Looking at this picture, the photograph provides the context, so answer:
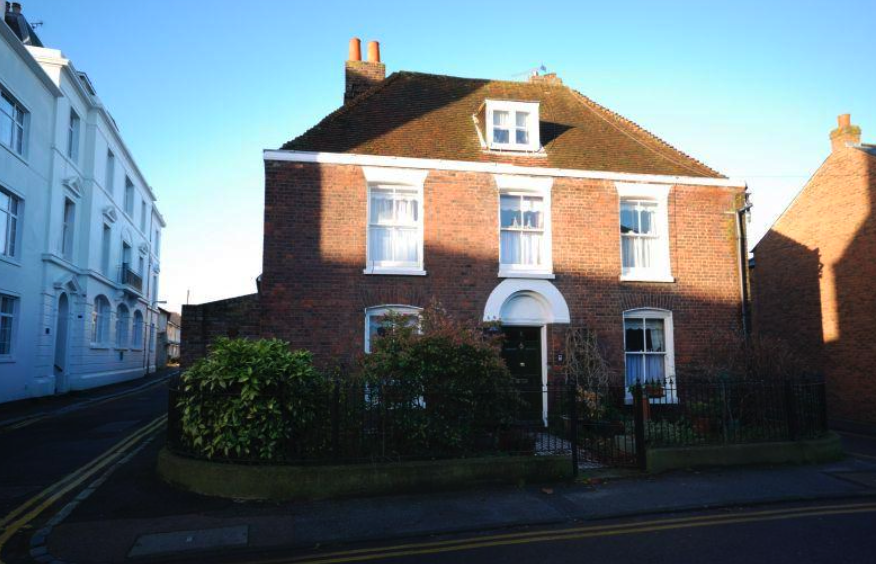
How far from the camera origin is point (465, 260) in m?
13.0

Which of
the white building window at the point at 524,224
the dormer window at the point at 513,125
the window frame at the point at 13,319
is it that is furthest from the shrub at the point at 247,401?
the window frame at the point at 13,319

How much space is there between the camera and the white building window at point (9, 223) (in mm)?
17516

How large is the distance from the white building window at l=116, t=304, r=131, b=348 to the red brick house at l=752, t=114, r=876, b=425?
98.9 feet

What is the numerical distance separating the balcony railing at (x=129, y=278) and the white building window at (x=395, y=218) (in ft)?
72.0

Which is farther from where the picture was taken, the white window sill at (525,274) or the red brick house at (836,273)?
the red brick house at (836,273)

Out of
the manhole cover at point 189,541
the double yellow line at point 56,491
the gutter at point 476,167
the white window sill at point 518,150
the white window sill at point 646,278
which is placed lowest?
the manhole cover at point 189,541

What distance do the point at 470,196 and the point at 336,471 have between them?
24.4 feet

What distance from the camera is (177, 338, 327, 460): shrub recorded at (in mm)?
7828

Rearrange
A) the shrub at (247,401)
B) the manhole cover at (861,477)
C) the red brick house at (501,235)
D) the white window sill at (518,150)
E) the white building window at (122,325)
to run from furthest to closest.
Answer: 1. the white building window at (122,325)
2. the white window sill at (518,150)
3. the red brick house at (501,235)
4. the manhole cover at (861,477)
5. the shrub at (247,401)

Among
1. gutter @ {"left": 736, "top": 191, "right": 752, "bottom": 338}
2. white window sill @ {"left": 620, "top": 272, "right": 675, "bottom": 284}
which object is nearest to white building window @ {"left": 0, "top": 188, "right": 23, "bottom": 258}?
white window sill @ {"left": 620, "top": 272, "right": 675, "bottom": 284}

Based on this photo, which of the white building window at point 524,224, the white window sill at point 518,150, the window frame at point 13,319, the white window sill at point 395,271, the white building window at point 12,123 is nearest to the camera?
the white window sill at point 395,271

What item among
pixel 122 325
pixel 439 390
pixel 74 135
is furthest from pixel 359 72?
pixel 122 325

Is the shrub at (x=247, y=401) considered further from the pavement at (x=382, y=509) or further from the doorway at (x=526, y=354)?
the doorway at (x=526, y=354)

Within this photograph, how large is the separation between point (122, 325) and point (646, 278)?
27.7m
